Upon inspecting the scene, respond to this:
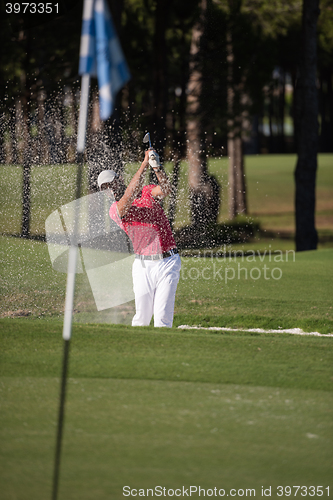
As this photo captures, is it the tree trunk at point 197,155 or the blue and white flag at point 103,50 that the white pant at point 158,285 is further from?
the tree trunk at point 197,155

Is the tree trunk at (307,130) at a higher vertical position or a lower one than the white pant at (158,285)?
higher

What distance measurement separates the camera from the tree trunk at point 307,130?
522 inches

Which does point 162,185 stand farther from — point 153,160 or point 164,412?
point 164,412

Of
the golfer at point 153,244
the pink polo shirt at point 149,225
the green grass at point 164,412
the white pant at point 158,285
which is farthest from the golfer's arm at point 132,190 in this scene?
the green grass at point 164,412

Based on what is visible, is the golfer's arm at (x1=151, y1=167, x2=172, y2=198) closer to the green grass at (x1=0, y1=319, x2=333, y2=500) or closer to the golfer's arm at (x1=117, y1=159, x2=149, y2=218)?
the golfer's arm at (x1=117, y1=159, x2=149, y2=218)

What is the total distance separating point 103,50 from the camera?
4.95m

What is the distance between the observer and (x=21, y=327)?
558 cm

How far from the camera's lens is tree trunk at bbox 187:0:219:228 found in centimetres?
1722

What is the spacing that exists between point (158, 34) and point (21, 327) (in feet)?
40.7

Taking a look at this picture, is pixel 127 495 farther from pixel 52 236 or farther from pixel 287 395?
pixel 52 236

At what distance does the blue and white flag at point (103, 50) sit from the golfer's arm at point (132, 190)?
743mm

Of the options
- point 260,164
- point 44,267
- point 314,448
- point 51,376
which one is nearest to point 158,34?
point 44,267

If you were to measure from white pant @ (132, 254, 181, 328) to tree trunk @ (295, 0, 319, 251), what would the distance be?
346 inches

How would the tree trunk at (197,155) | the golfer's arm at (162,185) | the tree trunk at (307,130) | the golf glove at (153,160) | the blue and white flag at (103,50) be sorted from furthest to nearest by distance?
the tree trunk at (197,155), the tree trunk at (307,130), the golfer's arm at (162,185), the golf glove at (153,160), the blue and white flag at (103,50)
